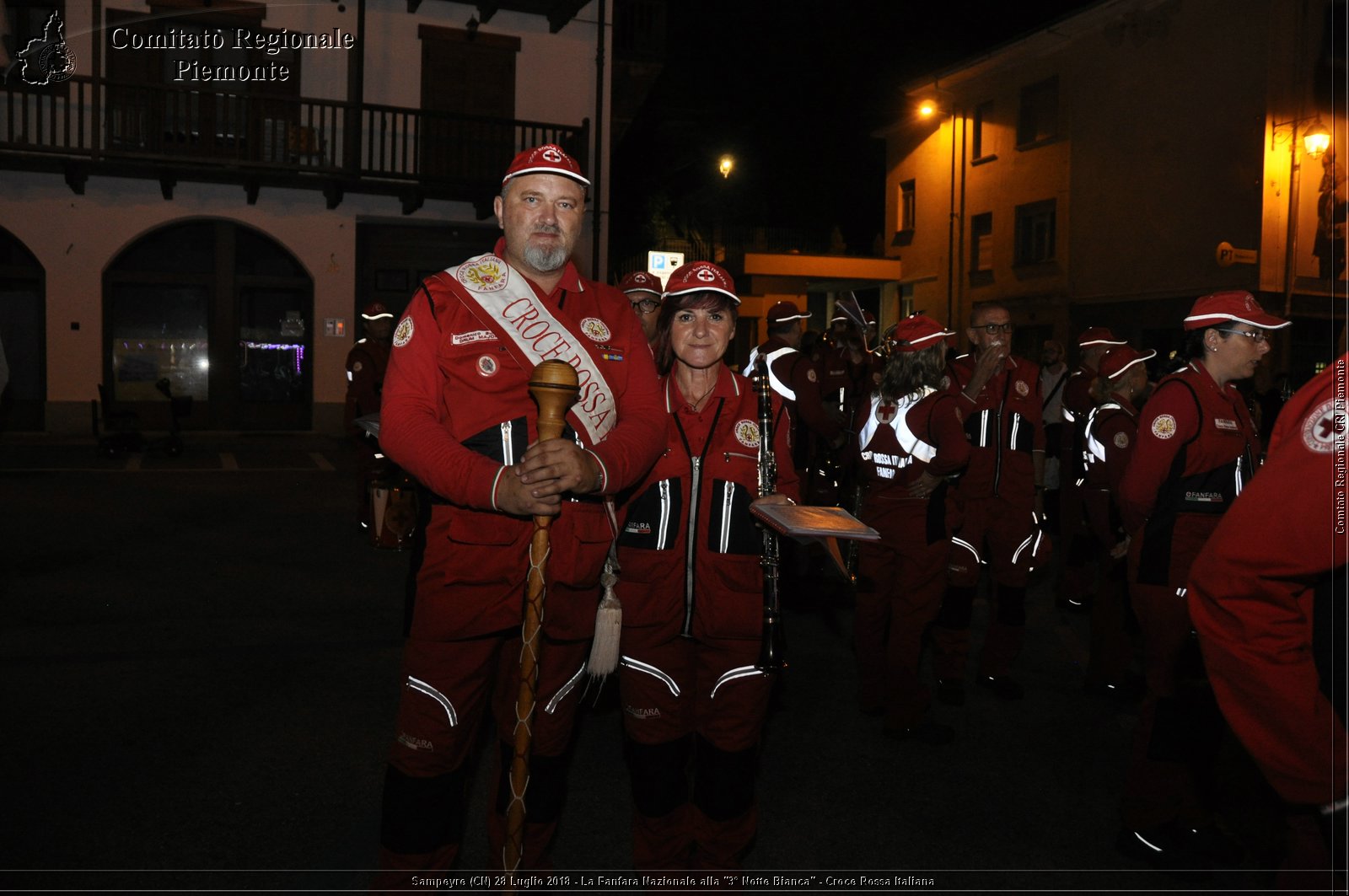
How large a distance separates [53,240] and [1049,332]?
75.1 feet

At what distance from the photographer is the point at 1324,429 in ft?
5.55

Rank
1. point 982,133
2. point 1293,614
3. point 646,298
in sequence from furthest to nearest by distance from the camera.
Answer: point 982,133 → point 646,298 → point 1293,614

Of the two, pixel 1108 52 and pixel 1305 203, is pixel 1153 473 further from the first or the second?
pixel 1108 52

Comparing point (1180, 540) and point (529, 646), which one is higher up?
point (1180, 540)

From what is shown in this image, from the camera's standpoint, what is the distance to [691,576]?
3.34 metres

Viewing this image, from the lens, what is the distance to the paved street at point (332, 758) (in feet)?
12.4

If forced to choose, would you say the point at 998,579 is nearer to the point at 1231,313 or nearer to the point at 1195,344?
the point at 1195,344

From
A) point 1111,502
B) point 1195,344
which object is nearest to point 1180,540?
point 1195,344

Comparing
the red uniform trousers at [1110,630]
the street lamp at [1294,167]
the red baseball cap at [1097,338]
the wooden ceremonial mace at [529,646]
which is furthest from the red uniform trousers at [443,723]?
the street lamp at [1294,167]

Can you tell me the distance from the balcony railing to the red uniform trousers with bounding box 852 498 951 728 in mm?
16662

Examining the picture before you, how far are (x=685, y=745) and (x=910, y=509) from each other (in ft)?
7.55

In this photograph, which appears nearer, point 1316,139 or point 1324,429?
point 1324,429

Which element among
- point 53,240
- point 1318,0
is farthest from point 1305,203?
point 53,240

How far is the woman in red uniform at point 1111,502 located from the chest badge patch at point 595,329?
12.2ft
